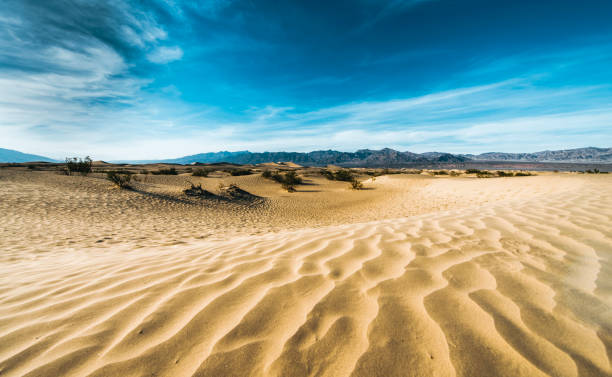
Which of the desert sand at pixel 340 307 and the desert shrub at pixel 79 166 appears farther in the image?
the desert shrub at pixel 79 166

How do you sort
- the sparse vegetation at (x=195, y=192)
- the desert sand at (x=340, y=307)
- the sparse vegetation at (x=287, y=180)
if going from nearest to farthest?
the desert sand at (x=340, y=307) → the sparse vegetation at (x=195, y=192) → the sparse vegetation at (x=287, y=180)

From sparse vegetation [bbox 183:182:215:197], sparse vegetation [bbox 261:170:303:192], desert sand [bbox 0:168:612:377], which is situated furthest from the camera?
sparse vegetation [bbox 261:170:303:192]

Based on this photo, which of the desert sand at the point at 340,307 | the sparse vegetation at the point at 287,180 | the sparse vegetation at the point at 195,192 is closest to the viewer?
the desert sand at the point at 340,307

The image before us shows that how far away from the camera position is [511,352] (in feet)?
3.45

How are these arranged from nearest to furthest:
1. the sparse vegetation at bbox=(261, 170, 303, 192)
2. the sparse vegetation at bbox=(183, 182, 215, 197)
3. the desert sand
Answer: the desert sand → the sparse vegetation at bbox=(183, 182, 215, 197) → the sparse vegetation at bbox=(261, 170, 303, 192)

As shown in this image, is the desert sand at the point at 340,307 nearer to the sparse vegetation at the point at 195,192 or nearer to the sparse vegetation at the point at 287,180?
the sparse vegetation at the point at 195,192

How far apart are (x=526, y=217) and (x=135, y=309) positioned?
479cm

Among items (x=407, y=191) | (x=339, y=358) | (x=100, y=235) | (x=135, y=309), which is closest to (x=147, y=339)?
(x=135, y=309)

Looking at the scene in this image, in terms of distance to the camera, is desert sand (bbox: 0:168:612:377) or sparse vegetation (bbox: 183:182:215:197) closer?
desert sand (bbox: 0:168:612:377)

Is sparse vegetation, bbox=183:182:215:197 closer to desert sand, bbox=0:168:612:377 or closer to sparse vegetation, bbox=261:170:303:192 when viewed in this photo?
sparse vegetation, bbox=261:170:303:192

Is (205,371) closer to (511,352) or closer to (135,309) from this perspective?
(135,309)

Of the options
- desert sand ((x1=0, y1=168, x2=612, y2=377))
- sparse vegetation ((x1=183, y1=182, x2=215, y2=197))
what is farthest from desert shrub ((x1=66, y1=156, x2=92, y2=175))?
desert sand ((x1=0, y1=168, x2=612, y2=377))

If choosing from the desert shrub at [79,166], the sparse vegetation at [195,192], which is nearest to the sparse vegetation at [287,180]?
the sparse vegetation at [195,192]

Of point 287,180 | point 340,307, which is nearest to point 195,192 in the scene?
point 287,180
